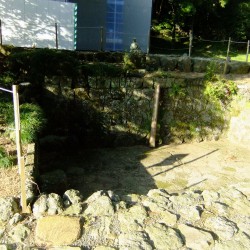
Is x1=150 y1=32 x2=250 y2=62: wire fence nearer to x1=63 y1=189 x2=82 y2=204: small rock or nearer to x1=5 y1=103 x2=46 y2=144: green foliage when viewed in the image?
x1=5 y1=103 x2=46 y2=144: green foliage

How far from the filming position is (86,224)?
4188 mm

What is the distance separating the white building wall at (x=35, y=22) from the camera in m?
10.8

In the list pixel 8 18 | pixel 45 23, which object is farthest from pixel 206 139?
pixel 8 18

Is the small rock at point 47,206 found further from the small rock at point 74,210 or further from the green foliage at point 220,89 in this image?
the green foliage at point 220,89

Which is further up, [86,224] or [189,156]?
[86,224]

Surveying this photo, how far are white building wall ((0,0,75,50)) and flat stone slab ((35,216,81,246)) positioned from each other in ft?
27.1

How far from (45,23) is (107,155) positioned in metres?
4.96

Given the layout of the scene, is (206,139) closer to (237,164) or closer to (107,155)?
(237,164)

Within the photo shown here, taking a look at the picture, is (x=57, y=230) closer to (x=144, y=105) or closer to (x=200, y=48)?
(x=144, y=105)

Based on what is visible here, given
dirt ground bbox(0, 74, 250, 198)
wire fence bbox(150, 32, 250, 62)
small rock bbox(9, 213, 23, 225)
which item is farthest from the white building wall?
small rock bbox(9, 213, 23, 225)

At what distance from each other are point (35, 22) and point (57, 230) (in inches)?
342

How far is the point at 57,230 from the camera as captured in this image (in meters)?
4.01

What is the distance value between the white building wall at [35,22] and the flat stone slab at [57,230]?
826cm

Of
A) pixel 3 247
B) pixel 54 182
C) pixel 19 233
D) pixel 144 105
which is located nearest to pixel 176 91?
pixel 144 105
